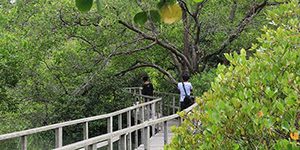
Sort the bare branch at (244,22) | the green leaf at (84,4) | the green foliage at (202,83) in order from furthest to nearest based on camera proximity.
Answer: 1. the bare branch at (244,22)
2. the green foliage at (202,83)
3. the green leaf at (84,4)

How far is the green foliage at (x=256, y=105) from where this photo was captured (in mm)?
2730

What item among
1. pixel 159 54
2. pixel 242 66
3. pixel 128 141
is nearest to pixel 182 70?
pixel 159 54

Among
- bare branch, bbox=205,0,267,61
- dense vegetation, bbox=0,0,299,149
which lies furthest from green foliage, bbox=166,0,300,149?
bare branch, bbox=205,0,267,61

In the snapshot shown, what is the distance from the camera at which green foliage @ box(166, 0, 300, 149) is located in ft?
8.96

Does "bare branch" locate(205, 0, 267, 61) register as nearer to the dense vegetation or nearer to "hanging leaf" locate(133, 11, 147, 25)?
the dense vegetation

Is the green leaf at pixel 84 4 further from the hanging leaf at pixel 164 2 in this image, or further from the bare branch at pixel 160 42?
the bare branch at pixel 160 42

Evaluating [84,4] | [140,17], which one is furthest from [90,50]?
[84,4]

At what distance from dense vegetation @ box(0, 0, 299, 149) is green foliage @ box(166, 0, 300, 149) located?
923 cm

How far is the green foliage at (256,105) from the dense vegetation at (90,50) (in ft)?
30.3

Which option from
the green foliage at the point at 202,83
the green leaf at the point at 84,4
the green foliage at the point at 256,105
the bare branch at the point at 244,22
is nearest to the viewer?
the green leaf at the point at 84,4

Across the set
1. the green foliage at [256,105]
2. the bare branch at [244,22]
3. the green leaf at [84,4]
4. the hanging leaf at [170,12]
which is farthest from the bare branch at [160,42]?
the green leaf at [84,4]

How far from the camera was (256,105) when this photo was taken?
2.80 metres

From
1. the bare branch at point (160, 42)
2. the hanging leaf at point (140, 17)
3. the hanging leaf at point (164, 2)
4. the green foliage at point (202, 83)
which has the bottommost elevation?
the green foliage at point (202, 83)

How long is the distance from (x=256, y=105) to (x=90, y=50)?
12729mm
